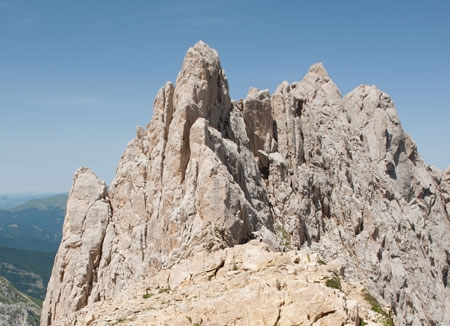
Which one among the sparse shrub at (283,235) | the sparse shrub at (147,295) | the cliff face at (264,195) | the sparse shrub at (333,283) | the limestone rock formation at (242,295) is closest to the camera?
the limestone rock formation at (242,295)

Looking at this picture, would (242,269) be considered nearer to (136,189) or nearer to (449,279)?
(136,189)

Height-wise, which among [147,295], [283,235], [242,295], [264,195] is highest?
[264,195]

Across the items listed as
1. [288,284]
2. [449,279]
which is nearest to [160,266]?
[288,284]

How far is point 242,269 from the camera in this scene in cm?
3847

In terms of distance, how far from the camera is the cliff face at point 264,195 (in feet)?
157

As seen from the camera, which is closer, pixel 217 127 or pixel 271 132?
pixel 217 127

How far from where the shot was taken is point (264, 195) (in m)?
59.5

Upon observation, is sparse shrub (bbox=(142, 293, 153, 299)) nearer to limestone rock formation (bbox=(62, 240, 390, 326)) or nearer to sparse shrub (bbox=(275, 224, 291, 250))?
limestone rock formation (bbox=(62, 240, 390, 326))

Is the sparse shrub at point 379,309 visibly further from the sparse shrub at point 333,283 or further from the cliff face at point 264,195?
the cliff face at point 264,195

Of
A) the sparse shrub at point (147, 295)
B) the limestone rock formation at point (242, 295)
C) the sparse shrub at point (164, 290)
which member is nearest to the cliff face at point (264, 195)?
the limestone rock formation at point (242, 295)

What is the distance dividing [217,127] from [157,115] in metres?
6.25

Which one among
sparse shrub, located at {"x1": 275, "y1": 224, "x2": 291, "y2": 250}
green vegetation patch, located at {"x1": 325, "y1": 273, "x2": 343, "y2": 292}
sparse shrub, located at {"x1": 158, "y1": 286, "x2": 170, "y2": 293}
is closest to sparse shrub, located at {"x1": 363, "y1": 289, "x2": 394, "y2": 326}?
green vegetation patch, located at {"x1": 325, "y1": 273, "x2": 343, "y2": 292}

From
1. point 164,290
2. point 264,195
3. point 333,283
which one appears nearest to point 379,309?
point 333,283

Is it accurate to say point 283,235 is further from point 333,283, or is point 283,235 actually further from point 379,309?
point 333,283
